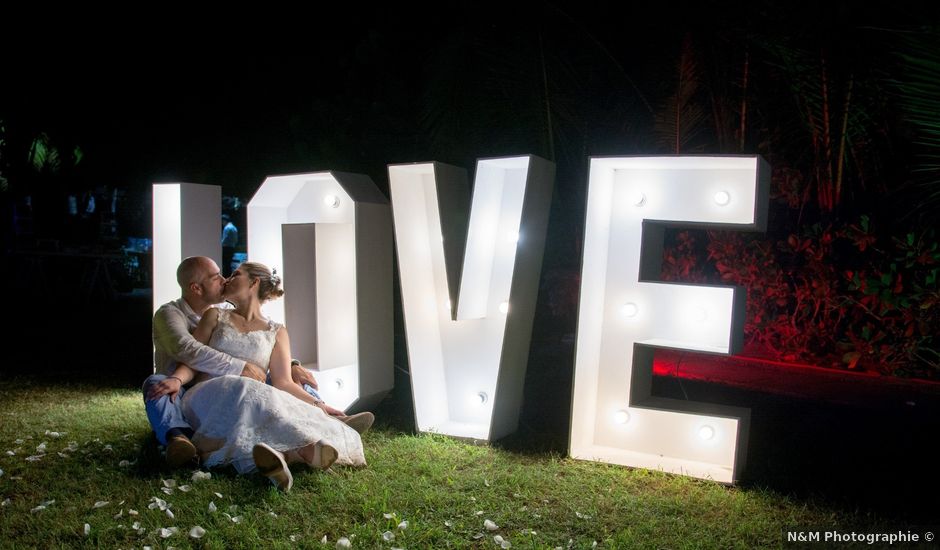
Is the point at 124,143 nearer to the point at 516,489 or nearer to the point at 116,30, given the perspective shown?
the point at 116,30

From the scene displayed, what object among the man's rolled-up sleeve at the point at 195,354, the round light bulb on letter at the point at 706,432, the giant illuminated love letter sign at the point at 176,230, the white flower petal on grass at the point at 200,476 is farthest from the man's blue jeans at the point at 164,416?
the round light bulb on letter at the point at 706,432

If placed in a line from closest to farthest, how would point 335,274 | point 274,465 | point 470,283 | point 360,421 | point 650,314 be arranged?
1. point 274,465
2. point 650,314
3. point 360,421
4. point 470,283
5. point 335,274

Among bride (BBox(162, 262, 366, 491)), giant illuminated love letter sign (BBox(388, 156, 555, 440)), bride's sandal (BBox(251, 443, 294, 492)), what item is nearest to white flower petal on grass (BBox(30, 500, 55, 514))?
bride (BBox(162, 262, 366, 491))

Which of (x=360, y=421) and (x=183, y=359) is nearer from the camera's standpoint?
(x=183, y=359)

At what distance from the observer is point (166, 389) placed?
16.8 ft

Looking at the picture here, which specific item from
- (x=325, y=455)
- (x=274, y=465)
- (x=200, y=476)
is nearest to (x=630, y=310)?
(x=325, y=455)

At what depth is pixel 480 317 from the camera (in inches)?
229

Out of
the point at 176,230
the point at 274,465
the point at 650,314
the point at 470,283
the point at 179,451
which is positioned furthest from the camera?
the point at 176,230

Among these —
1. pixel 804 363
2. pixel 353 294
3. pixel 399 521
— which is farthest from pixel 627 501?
pixel 804 363

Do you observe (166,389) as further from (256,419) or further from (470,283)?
(470,283)

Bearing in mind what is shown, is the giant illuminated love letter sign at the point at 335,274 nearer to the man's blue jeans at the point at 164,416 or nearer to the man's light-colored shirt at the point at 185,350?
the man's light-colored shirt at the point at 185,350

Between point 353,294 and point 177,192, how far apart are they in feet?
7.37

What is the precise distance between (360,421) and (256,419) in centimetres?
93

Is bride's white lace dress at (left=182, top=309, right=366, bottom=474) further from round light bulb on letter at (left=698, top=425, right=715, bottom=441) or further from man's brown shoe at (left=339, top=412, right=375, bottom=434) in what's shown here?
round light bulb on letter at (left=698, top=425, right=715, bottom=441)
